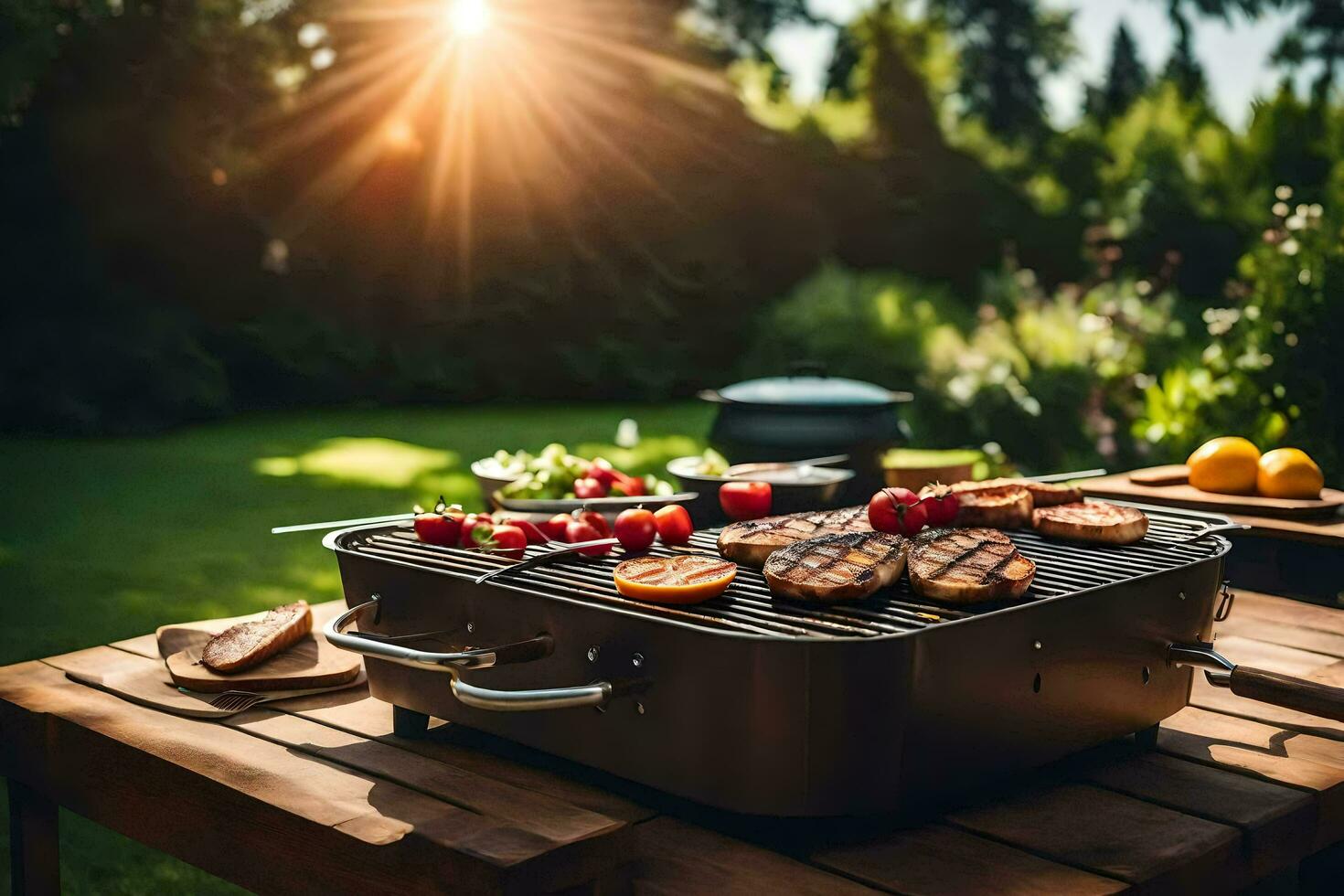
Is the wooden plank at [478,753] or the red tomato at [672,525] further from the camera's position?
the red tomato at [672,525]

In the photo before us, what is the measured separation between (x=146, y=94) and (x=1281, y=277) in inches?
472

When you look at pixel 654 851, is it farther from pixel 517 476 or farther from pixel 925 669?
pixel 517 476

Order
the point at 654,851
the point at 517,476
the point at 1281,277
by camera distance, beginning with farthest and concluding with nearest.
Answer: the point at 1281,277, the point at 517,476, the point at 654,851

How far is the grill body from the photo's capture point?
1714 mm

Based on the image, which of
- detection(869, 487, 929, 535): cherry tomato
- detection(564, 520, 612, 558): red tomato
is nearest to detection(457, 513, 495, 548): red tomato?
detection(564, 520, 612, 558): red tomato

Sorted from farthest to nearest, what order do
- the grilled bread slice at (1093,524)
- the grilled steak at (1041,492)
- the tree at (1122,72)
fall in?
the tree at (1122,72), the grilled steak at (1041,492), the grilled bread slice at (1093,524)

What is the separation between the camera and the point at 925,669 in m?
1.76

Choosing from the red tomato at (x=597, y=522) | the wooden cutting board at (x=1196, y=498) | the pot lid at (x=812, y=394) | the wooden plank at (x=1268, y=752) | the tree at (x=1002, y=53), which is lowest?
the wooden plank at (x=1268, y=752)

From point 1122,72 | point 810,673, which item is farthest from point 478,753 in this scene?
point 1122,72

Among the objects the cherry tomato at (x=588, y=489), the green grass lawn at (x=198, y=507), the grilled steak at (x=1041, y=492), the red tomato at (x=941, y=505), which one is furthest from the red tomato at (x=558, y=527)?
the green grass lawn at (x=198, y=507)

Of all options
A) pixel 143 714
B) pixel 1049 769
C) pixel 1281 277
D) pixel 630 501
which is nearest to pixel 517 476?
pixel 630 501

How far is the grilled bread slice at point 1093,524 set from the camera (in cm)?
255

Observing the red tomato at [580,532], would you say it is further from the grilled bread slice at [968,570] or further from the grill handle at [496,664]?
the grilled bread slice at [968,570]

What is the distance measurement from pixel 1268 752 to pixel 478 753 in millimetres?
1465
